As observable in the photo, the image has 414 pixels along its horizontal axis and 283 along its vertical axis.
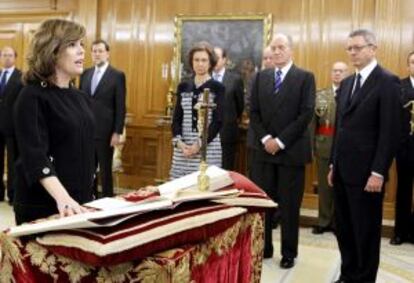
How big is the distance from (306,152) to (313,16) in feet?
8.63

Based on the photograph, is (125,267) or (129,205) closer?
(125,267)

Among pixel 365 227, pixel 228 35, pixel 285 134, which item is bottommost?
pixel 365 227

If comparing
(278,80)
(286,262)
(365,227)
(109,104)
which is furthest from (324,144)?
(109,104)

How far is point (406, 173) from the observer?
15.1 feet

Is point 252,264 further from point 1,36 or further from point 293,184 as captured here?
point 1,36

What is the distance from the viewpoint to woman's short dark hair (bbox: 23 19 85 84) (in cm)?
182

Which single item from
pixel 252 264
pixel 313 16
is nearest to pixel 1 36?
pixel 313 16

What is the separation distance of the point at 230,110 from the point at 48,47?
140 inches

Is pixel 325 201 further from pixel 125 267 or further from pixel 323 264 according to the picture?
pixel 125 267

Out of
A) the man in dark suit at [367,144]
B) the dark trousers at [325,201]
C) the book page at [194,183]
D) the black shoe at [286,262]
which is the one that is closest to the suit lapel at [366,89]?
the man in dark suit at [367,144]

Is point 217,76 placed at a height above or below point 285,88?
above

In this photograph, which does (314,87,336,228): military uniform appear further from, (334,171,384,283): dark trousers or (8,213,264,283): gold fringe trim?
(8,213,264,283): gold fringe trim

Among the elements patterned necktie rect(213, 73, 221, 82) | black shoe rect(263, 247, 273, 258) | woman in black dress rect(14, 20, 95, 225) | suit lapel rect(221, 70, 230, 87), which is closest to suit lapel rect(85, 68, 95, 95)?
patterned necktie rect(213, 73, 221, 82)

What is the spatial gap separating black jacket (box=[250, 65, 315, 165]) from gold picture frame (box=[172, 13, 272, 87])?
2376 mm
